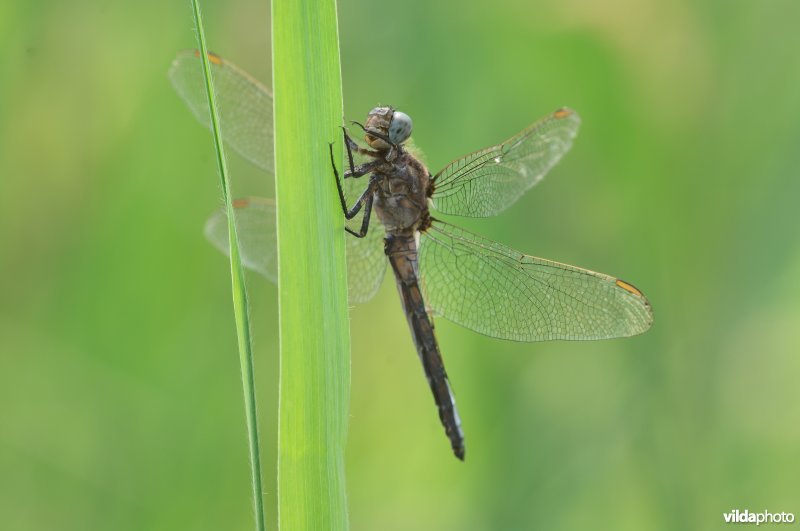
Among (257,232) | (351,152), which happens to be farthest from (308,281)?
(257,232)

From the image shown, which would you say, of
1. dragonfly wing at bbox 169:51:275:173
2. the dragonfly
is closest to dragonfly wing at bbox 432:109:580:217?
the dragonfly

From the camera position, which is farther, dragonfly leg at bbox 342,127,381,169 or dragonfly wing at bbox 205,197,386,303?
dragonfly wing at bbox 205,197,386,303

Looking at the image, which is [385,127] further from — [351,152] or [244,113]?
[244,113]

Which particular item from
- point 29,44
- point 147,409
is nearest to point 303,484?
point 147,409

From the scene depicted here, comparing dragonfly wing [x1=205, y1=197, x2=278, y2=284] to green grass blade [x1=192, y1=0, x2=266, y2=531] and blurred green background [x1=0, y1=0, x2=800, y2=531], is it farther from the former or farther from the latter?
green grass blade [x1=192, y1=0, x2=266, y2=531]

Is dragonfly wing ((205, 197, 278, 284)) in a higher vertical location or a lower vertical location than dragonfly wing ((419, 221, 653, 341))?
higher

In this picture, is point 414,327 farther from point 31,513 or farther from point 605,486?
point 31,513
